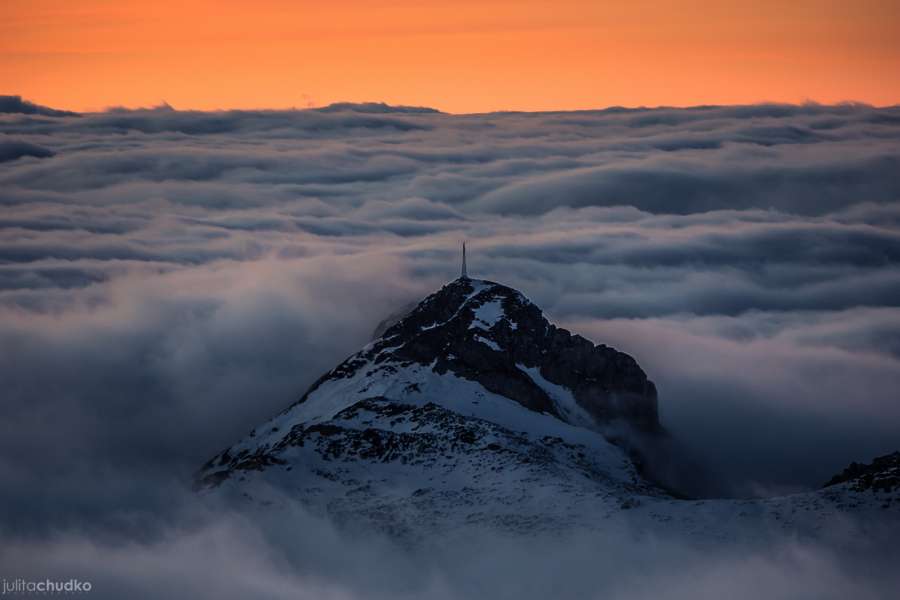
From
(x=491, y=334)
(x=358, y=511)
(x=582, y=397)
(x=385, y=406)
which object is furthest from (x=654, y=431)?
(x=358, y=511)

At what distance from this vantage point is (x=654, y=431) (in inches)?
7490

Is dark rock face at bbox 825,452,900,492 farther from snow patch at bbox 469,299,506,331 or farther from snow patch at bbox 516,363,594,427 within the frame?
snow patch at bbox 469,299,506,331

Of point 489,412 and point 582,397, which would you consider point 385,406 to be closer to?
point 489,412

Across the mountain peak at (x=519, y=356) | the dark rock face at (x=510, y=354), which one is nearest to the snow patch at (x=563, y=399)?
the mountain peak at (x=519, y=356)

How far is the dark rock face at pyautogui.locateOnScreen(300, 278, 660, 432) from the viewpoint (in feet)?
561

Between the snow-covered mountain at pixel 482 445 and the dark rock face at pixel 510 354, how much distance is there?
19 centimetres

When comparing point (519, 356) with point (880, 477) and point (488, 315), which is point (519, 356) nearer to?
point (488, 315)

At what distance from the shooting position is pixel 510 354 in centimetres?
17538

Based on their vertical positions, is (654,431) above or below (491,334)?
below

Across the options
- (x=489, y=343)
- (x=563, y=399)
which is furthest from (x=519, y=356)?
(x=563, y=399)

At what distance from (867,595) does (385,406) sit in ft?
201

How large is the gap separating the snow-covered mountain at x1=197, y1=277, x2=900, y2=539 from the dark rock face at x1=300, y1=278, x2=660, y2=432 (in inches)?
7.6

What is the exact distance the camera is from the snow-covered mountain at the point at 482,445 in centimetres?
13700

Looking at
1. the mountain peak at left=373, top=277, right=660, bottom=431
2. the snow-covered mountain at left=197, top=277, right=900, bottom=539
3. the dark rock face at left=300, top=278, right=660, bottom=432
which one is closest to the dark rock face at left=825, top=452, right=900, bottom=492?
the snow-covered mountain at left=197, top=277, right=900, bottom=539
